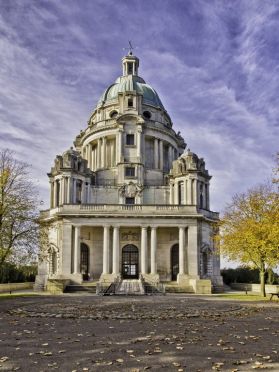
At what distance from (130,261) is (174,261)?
5.48m

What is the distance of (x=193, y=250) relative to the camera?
49500 millimetres

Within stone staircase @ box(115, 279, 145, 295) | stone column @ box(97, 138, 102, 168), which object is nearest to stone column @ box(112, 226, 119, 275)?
stone staircase @ box(115, 279, 145, 295)

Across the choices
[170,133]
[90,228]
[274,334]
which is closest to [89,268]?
[90,228]

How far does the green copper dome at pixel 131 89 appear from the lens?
221 ft

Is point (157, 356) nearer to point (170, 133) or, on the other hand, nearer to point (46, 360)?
point (46, 360)

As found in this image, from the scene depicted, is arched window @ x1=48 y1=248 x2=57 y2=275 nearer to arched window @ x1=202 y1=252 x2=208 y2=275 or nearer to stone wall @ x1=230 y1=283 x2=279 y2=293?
arched window @ x1=202 y1=252 x2=208 y2=275

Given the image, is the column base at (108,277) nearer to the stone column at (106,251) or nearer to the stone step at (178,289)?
the stone column at (106,251)

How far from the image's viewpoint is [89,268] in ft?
170

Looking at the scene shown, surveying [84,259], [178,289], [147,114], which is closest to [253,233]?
[178,289]

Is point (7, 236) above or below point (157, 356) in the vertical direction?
above

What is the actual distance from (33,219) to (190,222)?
22.3 meters

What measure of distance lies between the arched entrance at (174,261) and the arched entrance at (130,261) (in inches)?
172

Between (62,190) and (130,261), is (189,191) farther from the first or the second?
(62,190)

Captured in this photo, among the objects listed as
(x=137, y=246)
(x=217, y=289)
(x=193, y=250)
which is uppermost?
(x=137, y=246)
